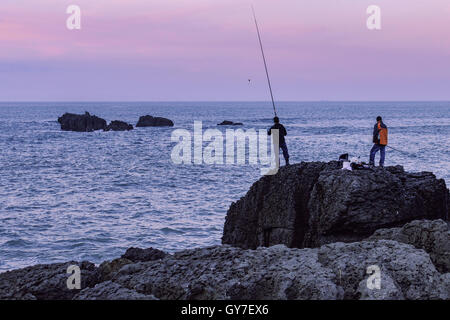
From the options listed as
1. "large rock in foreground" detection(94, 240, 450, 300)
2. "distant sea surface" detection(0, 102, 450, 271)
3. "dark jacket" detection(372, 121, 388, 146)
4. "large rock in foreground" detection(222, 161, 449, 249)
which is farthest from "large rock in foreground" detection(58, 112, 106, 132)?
"large rock in foreground" detection(94, 240, 450, 300)

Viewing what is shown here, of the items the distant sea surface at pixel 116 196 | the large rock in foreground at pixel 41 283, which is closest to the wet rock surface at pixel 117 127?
the distant sea surface at pixel 116 196

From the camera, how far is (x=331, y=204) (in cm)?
1212

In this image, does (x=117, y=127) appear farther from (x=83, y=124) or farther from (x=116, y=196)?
(x=116, y=196)

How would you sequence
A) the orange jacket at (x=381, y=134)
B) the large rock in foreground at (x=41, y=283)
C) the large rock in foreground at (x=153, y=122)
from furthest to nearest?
the large rock in foreground at (x=153, y=122) → the orange jacket at (x=381, y=134) → the large rock in foreground at (x=41, y=283)

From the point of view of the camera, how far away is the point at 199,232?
20375mm

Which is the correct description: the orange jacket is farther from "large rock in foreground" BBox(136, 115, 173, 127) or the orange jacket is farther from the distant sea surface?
"large rock in foreground" BBox(136, 115, 173, 127)

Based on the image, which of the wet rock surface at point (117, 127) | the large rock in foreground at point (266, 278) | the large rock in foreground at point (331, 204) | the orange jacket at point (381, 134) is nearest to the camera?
the large rock in foreground at point (266, 278)

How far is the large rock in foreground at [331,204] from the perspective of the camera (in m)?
11.9

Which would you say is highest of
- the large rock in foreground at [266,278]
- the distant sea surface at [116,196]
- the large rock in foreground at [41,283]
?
the large rock in foreground at [266,278]

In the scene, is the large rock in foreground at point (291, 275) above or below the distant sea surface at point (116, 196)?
above

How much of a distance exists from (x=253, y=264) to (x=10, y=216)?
18.9 metres

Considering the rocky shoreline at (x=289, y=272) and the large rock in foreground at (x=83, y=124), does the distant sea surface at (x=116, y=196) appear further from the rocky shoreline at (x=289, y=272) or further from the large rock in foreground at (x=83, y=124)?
the large rock in foreground at (x=83, y=124)

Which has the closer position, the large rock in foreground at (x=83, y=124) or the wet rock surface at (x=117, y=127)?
the large rock in foreground at (x=83, y=124)

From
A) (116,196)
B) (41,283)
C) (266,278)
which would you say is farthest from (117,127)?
(266,278)
